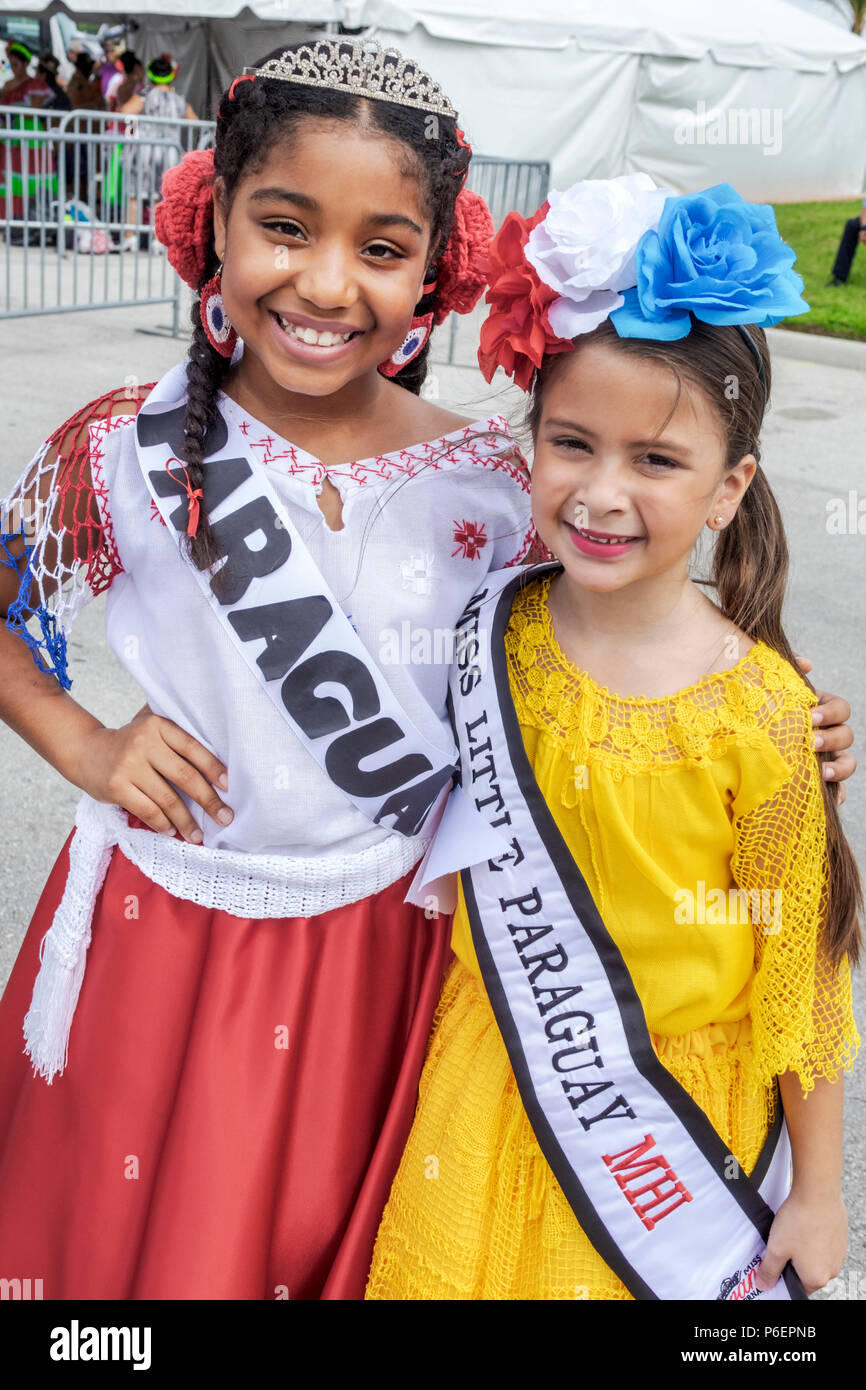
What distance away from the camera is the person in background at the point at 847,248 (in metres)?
10.5

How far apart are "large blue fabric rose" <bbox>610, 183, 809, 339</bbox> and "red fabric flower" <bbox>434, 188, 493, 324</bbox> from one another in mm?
308

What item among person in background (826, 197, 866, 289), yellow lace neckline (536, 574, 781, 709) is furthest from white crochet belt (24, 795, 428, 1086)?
person in background (826, 197, 866, 289)

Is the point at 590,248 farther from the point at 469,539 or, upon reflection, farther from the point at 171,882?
the point at 171,882

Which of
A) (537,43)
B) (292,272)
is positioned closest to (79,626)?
(292,272)

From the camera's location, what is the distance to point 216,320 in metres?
1.59

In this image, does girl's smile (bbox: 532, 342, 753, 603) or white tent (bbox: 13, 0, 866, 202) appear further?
white tent (bbox: 13, 0, 866, 202)

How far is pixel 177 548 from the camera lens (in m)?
1.54

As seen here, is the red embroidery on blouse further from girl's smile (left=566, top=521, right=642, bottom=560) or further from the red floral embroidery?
girl's smile (left=566, top=521, right=642, bottom=560)

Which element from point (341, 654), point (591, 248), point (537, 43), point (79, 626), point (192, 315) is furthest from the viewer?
point (537, 43)

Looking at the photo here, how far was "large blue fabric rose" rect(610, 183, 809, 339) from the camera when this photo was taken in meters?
1.34

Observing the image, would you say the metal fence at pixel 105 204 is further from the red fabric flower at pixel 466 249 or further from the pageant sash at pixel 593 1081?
the pageant sash at pixel 593 1081
